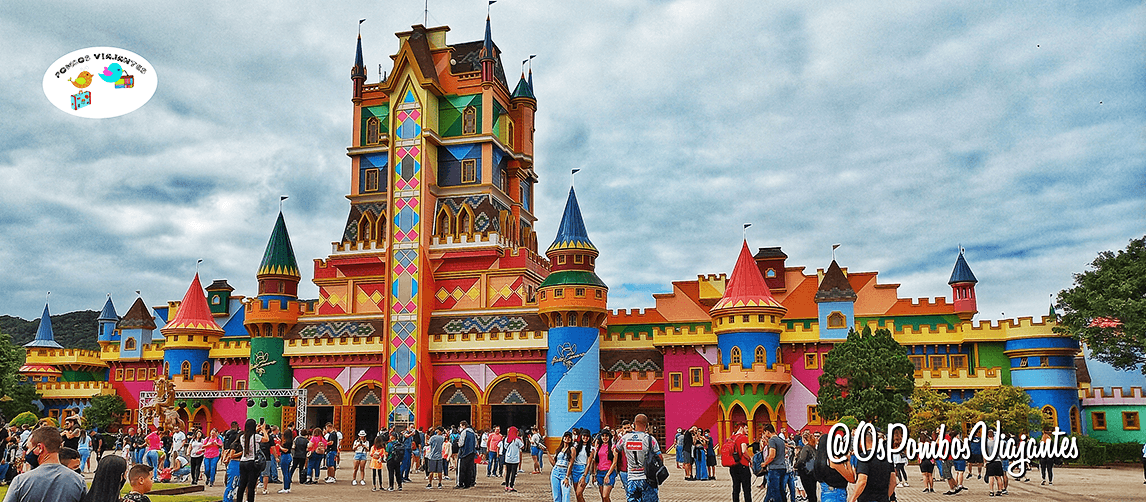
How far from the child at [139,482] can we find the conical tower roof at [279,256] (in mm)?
44158

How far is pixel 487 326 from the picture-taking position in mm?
47031

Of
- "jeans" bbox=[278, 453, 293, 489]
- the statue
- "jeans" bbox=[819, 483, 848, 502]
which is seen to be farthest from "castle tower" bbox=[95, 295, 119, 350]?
"jeans" bbox=[819, 483, 848, 502]

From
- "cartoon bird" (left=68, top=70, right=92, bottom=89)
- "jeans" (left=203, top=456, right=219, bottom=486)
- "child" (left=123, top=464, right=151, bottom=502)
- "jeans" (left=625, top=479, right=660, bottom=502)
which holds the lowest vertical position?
"jeans" (left=203, top=456, right=219, bottom=486)

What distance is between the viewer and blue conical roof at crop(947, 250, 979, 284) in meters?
44.4

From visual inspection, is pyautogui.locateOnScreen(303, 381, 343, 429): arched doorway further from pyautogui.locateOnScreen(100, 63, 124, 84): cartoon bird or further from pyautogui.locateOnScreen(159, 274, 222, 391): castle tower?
pyautogui.locateOnScreen(100, 63, 124, 84): cartoon bird

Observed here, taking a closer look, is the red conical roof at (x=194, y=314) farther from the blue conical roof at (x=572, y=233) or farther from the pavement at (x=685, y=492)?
the pavement at (x=685, y=492)

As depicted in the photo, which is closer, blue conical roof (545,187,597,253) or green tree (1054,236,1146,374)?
green tree (1054,236,1146,374)

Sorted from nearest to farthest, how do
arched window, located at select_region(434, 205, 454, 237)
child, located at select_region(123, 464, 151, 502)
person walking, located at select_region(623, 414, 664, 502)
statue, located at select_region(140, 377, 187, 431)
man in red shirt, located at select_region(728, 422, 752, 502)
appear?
child, located at select_region(123, 464, 151, 502)
person walking, located at select_region(623, 414, 664, 502)
man in red shirt, located at select_region(728, 422, 752, 502)
statue, located at select_region(140, 377, 187, 431)
arched window, located at select_region(434, 205, 454, 237)

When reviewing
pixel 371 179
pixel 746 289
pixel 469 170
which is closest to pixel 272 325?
pixel 371 179

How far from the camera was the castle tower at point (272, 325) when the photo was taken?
48.8m

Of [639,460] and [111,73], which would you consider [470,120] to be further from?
[639,460]

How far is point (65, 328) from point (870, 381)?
329 ft

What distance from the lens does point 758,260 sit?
49031 mm

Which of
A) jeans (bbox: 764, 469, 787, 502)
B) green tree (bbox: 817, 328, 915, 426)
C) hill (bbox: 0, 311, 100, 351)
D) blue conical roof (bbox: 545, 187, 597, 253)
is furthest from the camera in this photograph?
hill (bbox: 0, 311, 100, 351)
